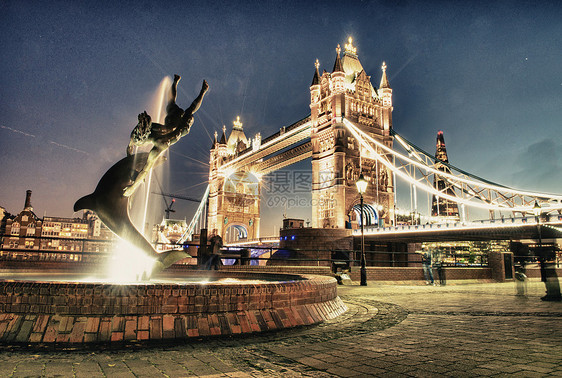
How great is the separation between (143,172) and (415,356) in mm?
4326

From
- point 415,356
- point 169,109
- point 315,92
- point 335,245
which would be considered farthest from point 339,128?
point 415,356

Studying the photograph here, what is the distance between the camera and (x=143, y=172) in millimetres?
5711

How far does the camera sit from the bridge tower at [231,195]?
3014 inches

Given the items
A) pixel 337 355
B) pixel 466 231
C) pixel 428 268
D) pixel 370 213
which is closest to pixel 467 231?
pixel 466 231

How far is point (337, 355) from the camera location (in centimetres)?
321

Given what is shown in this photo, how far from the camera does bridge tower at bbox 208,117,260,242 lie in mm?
76562

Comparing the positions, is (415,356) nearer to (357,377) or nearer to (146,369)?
(357,377)

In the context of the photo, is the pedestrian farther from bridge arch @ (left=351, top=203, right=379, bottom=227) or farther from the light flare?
bridge arch @ (left=351, top=203, right=379, bottom=227)

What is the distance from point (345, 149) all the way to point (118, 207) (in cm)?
3927

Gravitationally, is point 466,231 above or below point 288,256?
above

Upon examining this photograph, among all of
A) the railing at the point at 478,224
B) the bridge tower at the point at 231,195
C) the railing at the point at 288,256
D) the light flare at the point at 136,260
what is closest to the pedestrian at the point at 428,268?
the railing at the point at 288,256

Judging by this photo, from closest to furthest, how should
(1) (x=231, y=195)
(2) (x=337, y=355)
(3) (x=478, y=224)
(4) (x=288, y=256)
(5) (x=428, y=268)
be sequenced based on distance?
(2) (x=337, y=355)
(5) (x=428, y=268)
(3) (x=478, y=224)
(4) (x=288, y=256)
(1) (x=231, y=195)

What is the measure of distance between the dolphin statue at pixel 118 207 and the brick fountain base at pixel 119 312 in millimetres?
1724

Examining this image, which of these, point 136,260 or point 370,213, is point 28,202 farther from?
point 136,260
